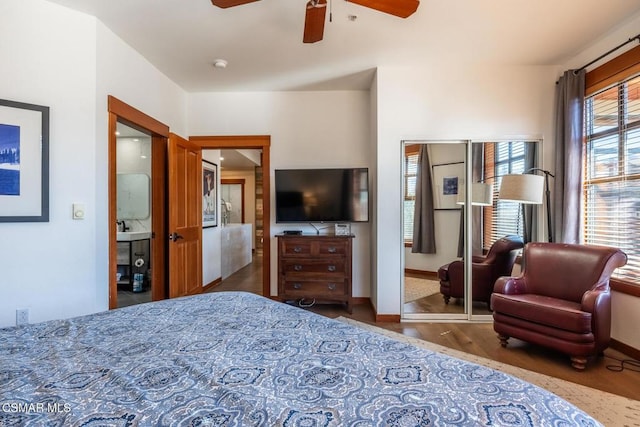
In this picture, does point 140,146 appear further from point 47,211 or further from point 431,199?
point 431,199

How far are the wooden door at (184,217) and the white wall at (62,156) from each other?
820 mm

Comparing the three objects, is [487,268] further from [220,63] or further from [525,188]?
[220,63]

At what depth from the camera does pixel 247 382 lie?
864 mm

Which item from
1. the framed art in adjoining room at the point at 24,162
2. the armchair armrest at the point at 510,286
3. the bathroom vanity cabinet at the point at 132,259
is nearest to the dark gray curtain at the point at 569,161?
the armchair armrest at the point at 510,286

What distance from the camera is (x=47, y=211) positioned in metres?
2.29

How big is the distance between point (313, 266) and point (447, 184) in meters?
1.77

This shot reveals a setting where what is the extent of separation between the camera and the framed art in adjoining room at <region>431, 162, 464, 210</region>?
11.4 feet

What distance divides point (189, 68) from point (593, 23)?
3.76 m

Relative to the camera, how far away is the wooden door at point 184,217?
11.2ft

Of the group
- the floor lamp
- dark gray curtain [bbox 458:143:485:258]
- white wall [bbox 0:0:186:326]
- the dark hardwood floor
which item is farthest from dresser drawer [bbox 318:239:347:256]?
white wall [bbox 0:0:186:326]

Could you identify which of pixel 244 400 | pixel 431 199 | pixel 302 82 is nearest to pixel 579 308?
pixel 431 199

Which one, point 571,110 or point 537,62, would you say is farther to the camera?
point 537,62

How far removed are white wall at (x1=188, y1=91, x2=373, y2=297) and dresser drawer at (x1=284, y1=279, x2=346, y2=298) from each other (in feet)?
1.36

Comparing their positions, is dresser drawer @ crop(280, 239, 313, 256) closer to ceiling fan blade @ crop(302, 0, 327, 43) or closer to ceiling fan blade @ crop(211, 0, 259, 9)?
ceiling fan blade @ crop(302, 0, 327, 43)
